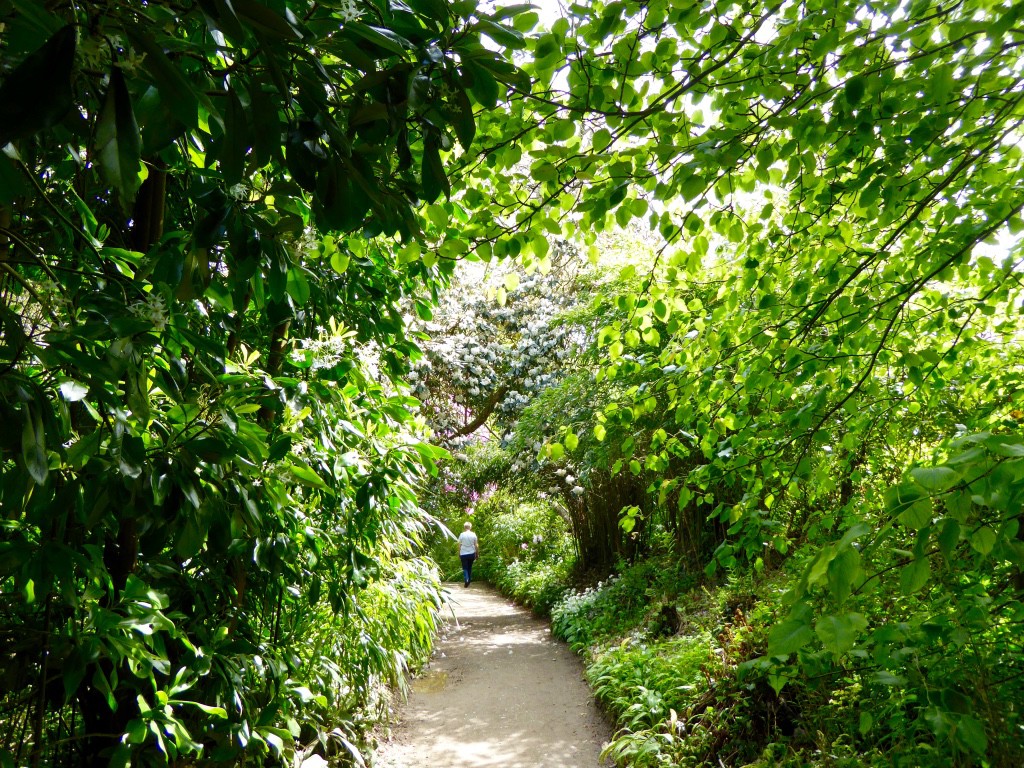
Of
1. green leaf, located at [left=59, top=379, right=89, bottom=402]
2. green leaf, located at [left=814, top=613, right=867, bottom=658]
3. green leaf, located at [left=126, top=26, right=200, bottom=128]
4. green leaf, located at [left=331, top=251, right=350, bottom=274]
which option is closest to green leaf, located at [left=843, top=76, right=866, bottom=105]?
green leaf, located at [left=814, top=613, right=867, bottom=658]

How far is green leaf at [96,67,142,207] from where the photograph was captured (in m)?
0.71

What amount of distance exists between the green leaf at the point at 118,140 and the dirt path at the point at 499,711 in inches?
189

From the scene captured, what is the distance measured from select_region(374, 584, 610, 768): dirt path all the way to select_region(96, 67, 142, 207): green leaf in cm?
481

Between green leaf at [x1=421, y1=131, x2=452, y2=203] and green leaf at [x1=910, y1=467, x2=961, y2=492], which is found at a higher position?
green leaf at [x1=421, y1=131, x2=452, y2=203]

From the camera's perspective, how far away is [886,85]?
196cm

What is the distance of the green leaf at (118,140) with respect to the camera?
712mm

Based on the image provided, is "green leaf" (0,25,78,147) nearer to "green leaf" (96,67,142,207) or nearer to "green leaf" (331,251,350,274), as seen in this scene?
"green leaf" (96,67,142,207)

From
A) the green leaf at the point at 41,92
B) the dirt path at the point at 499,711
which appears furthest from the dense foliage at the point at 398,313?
the dirt path at the point at 499,711

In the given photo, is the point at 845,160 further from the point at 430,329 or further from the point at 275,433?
the point at 430,329

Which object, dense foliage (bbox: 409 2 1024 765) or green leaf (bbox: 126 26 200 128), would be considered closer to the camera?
green leaf (bbox: 126 26 200 128)

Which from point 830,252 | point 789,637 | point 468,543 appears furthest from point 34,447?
point 468,543

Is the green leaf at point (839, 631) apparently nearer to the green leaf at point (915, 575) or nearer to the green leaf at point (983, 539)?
the green leaf at point (915, 575)

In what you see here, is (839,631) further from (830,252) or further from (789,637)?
(830,252)

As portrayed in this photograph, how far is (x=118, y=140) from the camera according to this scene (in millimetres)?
731
